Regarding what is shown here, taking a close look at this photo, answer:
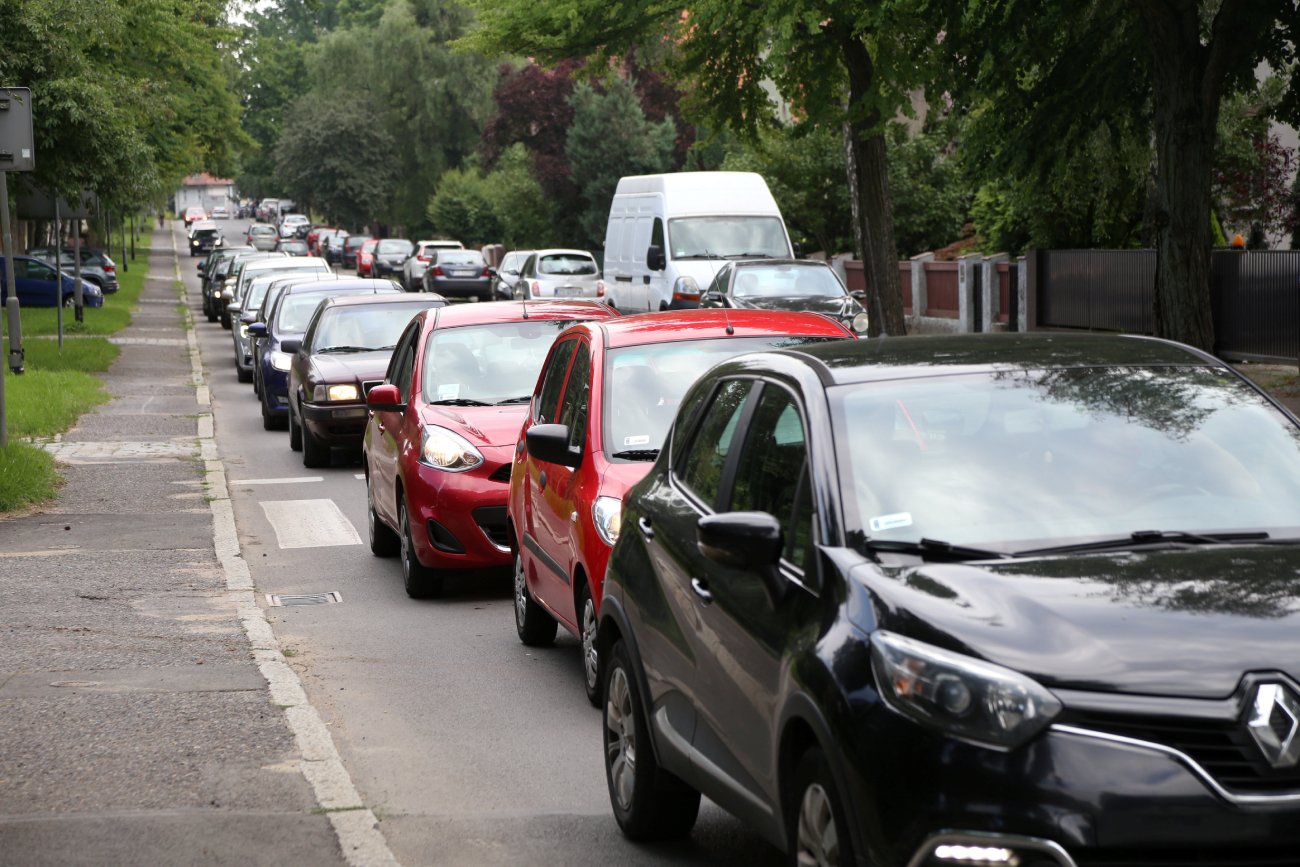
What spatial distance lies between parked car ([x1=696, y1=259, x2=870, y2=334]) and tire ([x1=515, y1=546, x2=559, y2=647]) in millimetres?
17114

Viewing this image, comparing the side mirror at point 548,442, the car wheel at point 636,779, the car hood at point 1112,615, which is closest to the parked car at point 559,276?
the side mirror at point 548,442

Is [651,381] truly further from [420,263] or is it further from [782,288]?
[420,263]

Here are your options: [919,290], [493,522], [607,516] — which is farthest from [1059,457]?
[919,290]

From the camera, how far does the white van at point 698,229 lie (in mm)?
30734

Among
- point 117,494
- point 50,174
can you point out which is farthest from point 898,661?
point 50,174

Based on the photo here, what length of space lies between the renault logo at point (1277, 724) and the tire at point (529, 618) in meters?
5.62

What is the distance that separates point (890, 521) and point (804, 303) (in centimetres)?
2235

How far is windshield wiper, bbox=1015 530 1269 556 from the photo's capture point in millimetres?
4355

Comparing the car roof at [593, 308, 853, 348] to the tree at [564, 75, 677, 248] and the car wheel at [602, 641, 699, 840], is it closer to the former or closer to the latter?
the car wheel at [602, 641, 699, 840]

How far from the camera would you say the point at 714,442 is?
5.57 m

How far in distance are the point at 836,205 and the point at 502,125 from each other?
26.0 m

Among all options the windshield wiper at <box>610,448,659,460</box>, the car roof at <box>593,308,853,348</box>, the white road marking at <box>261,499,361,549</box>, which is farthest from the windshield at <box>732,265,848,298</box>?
the windshield wiper at <box>610,448,659,460</box>

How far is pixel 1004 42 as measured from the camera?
63.6 ft

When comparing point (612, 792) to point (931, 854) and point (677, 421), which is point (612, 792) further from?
point (931, 854)
